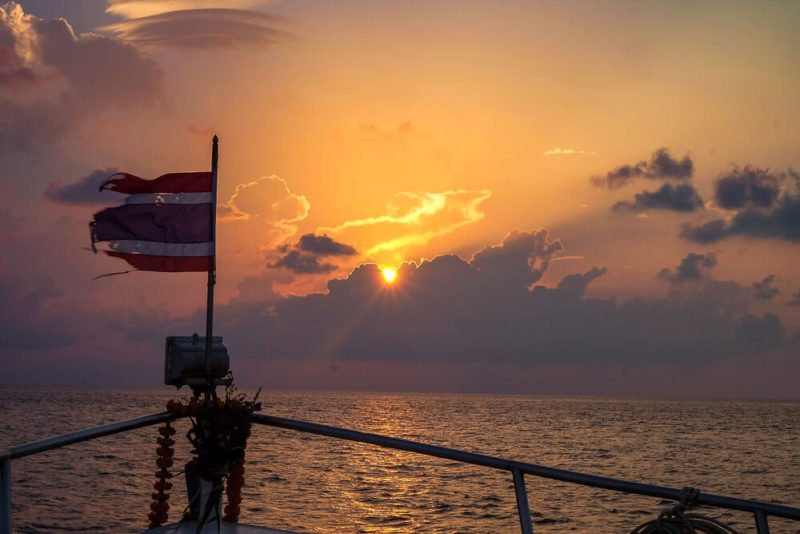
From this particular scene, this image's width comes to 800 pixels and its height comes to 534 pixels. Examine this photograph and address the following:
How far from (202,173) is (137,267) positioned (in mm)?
1126

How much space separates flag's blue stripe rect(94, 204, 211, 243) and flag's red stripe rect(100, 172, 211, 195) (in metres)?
0.16

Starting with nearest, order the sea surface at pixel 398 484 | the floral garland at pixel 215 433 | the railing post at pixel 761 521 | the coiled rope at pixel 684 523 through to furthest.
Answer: the railing post at pixel 761 521, the coiled rope at pixel 684 523, the floral garland at pixel 215 433, the sea surface at pixel 398 484

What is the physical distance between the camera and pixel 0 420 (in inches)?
4983

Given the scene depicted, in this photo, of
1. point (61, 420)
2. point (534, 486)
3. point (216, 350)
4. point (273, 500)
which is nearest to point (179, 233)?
point (216, 350)

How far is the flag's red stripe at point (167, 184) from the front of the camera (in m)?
8.52

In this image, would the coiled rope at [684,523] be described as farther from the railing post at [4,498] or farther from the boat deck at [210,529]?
the railing post at [4,498]

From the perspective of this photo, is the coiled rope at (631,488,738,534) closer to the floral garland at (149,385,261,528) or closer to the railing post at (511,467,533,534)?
the railing post at (511,467,533,534)

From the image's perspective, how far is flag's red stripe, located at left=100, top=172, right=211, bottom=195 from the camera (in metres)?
8.52

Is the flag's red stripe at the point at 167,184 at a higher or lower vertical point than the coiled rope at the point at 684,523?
higher

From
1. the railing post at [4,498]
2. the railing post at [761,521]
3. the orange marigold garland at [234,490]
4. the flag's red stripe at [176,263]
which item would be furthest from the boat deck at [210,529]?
the railing post at [761,521]

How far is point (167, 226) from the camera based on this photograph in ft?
27.7

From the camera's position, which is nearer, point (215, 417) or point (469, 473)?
point (215, 417)

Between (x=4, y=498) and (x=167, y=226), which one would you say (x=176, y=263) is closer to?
(x=167, y=226)

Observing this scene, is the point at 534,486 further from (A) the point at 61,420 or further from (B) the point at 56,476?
(A) the point at 61,420
